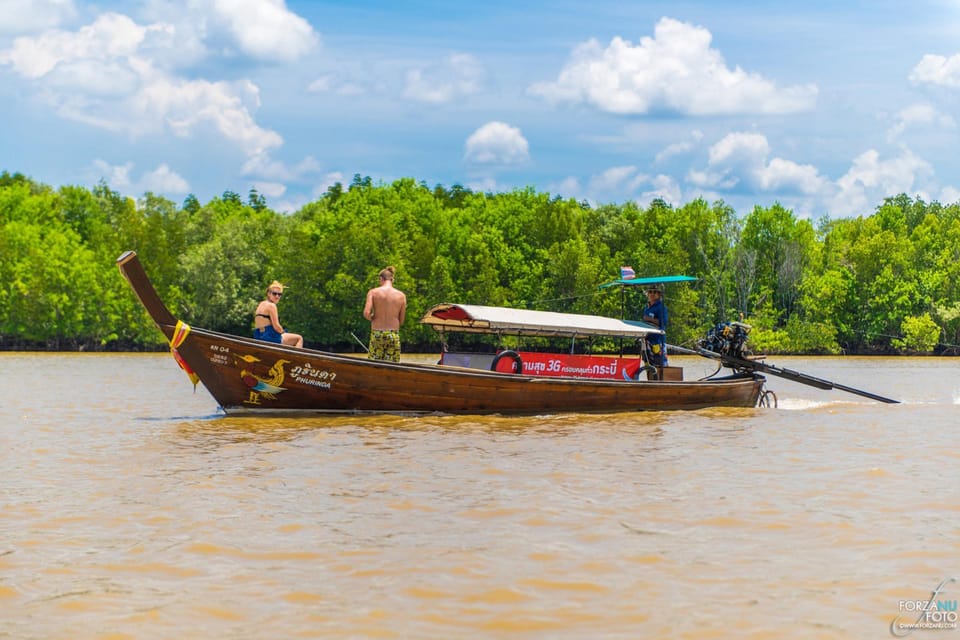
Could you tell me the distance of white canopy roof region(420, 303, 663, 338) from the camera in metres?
18.0

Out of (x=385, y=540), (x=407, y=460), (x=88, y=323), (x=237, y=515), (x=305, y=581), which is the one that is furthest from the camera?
(x=88, y=323)

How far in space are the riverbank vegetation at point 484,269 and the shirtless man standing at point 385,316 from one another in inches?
1899

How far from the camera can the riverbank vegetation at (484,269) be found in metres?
69.8

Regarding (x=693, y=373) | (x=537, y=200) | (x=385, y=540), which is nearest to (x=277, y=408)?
(x=385, y=540)

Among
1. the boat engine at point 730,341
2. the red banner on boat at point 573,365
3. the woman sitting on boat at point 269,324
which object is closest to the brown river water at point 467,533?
the woman sitting on boat at point 269,324

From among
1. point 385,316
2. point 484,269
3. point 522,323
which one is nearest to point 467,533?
point 385,316

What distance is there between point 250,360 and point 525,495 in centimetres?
746

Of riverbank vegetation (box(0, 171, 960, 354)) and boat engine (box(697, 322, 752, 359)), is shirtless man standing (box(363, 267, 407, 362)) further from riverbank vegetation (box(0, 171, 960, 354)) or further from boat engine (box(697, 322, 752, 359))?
riverbank vegetation (box(0, 171, 960, 354))

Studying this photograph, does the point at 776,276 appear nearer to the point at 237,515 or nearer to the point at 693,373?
the point at 693,373

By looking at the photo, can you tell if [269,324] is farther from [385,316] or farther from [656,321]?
[656,321]

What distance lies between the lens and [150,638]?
5859 mm

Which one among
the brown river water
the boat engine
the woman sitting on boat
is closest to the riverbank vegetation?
the boat engine

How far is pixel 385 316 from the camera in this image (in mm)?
16609

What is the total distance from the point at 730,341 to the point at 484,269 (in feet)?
169
